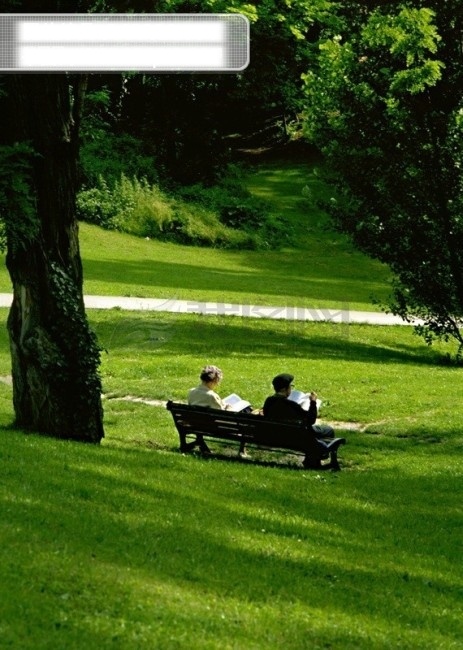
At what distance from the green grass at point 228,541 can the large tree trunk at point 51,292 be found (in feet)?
2.50

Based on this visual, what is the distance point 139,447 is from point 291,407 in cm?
212

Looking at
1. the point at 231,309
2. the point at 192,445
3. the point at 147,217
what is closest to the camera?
the point at 192,445

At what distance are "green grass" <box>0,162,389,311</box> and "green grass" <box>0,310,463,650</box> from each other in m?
11.1

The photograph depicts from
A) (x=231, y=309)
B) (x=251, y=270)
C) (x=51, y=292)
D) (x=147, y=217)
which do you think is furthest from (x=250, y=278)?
(x=51, y=292)

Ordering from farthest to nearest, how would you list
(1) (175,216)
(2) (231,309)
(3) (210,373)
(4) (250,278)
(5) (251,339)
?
(1) (175,216) → (4) (250,278) → (2) (231,309) → (5) (251,339) → (3) (210,373)

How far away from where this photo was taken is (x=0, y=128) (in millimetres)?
12703

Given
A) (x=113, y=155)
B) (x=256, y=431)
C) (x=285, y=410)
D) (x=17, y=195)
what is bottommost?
(x=256, y=431)

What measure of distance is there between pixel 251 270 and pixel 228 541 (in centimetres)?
2789

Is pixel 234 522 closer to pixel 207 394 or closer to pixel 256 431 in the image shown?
pixel 256 431

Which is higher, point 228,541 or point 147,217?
point 147,217

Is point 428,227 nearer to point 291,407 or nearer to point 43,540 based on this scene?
point 291,407

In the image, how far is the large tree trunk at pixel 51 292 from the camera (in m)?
12.7

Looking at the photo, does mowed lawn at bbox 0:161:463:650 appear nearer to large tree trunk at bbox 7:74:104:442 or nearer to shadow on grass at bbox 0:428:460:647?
shadow on grass at bbox 0:428:460:647

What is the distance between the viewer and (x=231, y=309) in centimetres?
2775
